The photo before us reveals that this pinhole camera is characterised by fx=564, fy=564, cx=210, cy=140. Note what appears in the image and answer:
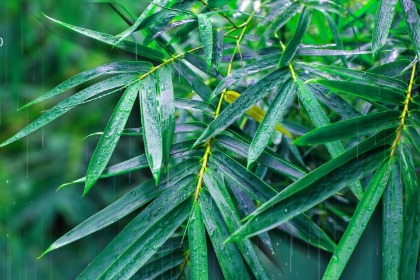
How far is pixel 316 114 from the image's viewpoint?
77 centimetres

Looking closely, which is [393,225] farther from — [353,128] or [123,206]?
[123,206]

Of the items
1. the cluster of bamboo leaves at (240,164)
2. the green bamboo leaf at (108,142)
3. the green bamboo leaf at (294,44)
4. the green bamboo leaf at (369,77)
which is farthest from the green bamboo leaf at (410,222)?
the green bamboo leaf at (108,142)

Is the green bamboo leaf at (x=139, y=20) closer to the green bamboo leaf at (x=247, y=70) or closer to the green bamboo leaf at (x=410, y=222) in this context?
the green bamboo leaf at (x=247, y=70)

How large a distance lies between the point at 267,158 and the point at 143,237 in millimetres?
214

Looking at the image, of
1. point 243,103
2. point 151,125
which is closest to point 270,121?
point 243,103

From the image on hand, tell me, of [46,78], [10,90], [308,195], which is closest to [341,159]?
[308,195]

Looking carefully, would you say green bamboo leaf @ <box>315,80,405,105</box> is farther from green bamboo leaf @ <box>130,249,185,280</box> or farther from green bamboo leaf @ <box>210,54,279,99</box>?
green bamboo leaf @ <box>130,249,185,280</box>

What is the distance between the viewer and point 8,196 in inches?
59.1

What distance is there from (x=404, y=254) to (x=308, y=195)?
0.13m

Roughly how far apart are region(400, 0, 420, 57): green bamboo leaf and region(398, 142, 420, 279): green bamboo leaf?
0.62ft

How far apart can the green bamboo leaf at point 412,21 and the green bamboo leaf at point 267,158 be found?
0.78ft

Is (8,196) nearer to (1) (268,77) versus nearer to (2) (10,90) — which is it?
(2) (10,90)

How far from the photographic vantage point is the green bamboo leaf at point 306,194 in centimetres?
59

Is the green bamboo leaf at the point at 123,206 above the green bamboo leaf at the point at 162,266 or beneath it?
above
